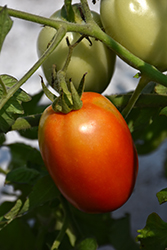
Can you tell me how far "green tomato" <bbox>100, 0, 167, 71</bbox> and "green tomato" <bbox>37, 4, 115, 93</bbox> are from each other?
0.03m

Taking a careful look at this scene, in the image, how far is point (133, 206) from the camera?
753mm

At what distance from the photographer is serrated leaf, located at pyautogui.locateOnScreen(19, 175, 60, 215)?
1.74 feet

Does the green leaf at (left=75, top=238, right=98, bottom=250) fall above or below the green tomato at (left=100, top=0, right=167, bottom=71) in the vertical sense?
below

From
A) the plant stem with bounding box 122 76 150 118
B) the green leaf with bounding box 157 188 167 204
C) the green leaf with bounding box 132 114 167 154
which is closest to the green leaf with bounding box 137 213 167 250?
the green leaf with bounding box 157 188 167 204

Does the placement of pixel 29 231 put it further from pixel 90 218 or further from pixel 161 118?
pixel 161 118

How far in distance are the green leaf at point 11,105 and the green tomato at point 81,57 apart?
77mm

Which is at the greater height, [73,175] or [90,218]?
[73,175]

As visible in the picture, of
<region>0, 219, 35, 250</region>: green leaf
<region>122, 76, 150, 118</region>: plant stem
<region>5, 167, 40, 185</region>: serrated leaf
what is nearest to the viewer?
<region>122, 76, 150, 118</region>: plant stem

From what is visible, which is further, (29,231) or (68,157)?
(29,231)

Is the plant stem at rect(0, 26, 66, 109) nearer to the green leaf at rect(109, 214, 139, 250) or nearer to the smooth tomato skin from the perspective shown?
the smooth tomato skin

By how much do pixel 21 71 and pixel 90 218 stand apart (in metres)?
0.53

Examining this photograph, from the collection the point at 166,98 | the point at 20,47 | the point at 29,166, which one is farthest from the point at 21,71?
the point at 166,98

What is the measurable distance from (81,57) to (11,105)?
0.12m

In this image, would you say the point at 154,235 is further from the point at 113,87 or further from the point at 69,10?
the point at 113,87
